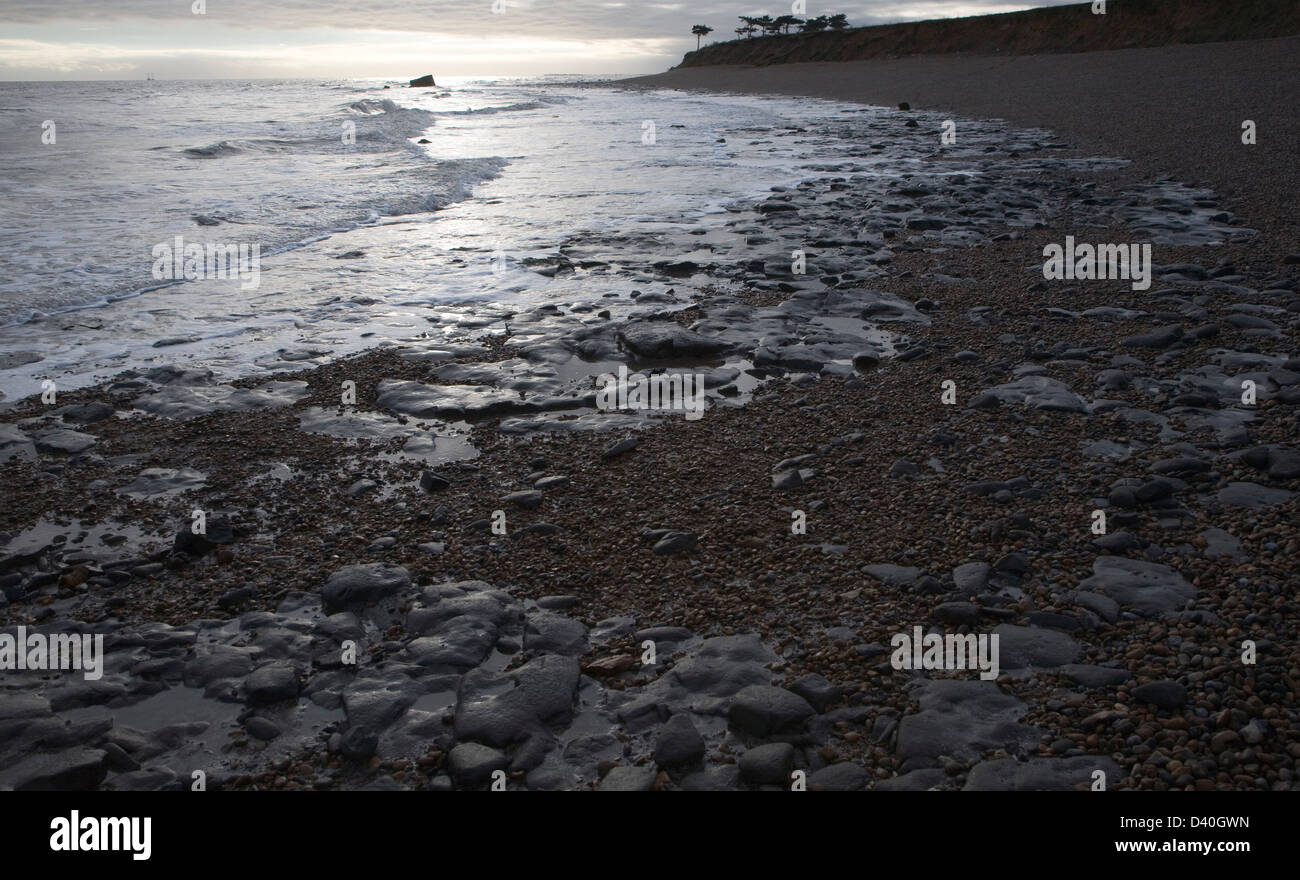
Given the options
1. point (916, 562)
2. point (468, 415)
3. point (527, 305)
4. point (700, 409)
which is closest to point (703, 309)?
point (527, 305)

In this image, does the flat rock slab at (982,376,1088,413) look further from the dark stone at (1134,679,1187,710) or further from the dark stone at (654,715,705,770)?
the dark stone at (654,715,705,770)

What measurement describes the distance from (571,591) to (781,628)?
890 mm

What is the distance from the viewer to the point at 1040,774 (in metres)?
2.53

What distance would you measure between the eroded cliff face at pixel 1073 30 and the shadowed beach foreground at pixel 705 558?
145ft

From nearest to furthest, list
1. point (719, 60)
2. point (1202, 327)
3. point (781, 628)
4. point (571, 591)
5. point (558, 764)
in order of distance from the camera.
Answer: point (558, 764)
point (781, 628)
point (571, 591)
point (1202, 327)
point (719, 60)

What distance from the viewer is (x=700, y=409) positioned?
18.2 feet

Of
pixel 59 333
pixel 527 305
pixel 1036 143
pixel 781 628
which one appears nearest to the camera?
pixel 781 628

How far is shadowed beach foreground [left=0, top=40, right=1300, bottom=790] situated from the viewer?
273 centimetres

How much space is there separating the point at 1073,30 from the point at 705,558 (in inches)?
2201

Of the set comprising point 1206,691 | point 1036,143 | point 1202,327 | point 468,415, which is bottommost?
point 1206,691

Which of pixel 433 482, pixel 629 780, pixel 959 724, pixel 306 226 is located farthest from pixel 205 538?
pixel 306 226

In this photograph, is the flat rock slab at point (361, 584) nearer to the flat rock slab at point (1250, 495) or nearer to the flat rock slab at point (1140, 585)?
the flat rock slab at point (1140, 585)

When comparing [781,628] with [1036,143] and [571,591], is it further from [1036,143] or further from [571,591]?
[1036,143]

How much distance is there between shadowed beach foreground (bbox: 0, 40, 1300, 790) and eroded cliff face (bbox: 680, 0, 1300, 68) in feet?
145
